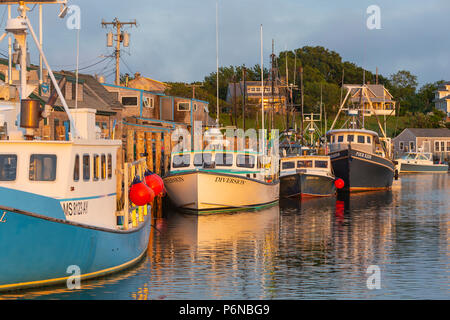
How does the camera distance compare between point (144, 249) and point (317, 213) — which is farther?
point (317, 213)

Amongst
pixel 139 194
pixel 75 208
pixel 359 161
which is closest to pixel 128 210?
pixel 139 194

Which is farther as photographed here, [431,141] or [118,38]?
[431,141]

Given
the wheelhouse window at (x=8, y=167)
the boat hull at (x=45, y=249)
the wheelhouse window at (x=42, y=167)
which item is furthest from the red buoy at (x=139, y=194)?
the wheelhouse window at (x=8, y=167)

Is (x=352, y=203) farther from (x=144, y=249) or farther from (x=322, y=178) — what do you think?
(x=144, y=249)

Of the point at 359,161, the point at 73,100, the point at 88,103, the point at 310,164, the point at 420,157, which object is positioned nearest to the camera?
the point at 73,100

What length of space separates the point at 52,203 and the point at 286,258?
9.48 meters

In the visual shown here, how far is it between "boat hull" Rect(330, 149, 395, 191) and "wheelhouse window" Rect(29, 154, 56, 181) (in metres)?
36.9

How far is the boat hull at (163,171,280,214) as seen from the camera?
34469mm

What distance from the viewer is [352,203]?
45.2 meters

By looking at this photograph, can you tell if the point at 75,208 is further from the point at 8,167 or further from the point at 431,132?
the point at 431,132

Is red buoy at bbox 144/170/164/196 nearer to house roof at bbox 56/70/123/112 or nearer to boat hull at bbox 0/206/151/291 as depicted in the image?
boat hull at bbox 0/206/151/291

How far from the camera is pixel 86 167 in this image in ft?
57.8

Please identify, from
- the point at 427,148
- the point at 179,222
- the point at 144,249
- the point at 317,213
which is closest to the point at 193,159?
the point at 179,222
